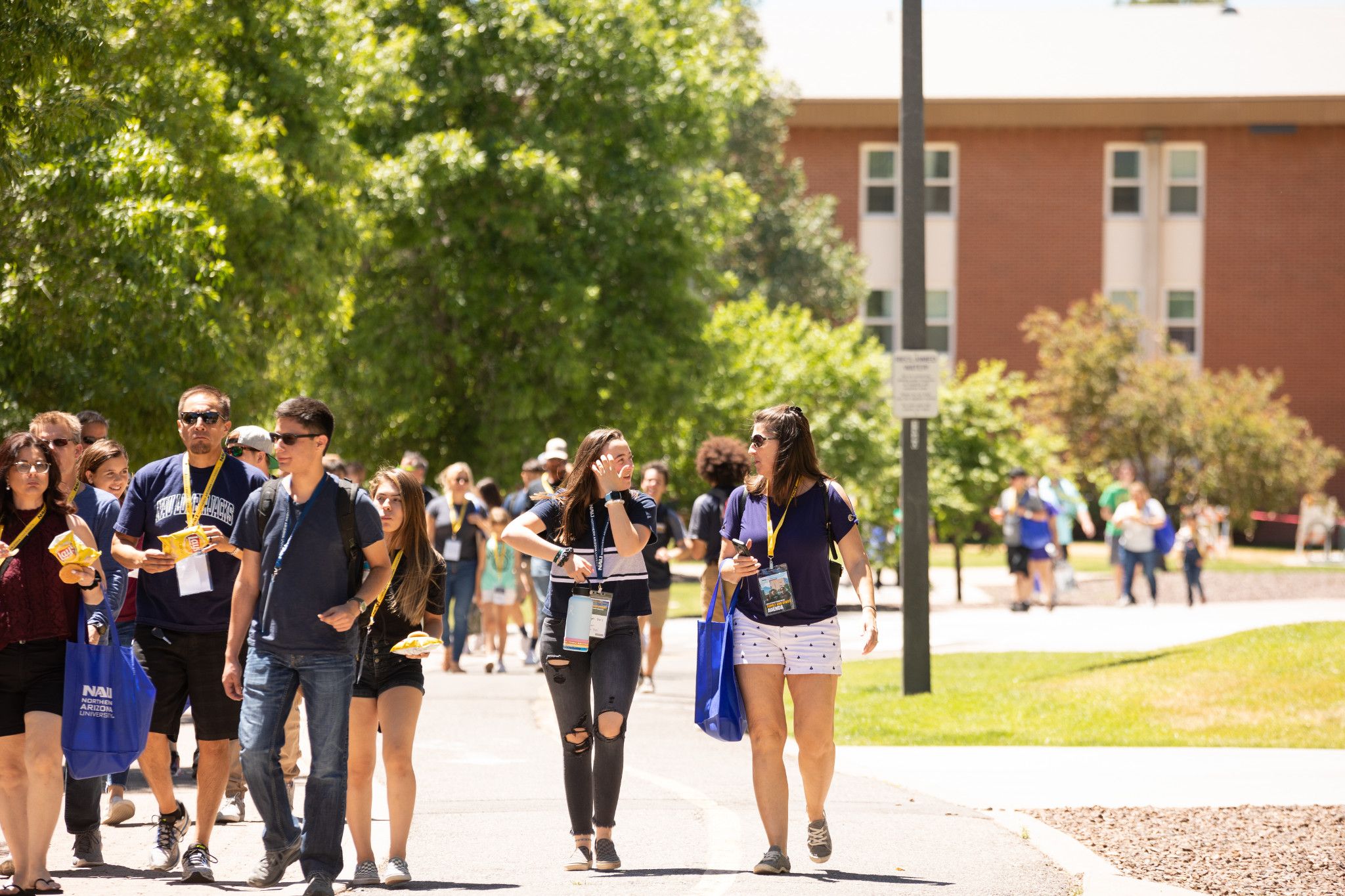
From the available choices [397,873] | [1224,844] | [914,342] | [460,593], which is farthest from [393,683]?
[460,593]

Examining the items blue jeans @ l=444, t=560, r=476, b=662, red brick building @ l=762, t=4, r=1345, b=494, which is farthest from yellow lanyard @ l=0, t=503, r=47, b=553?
red brick building @ l=762, t=4, r=1345, b=494

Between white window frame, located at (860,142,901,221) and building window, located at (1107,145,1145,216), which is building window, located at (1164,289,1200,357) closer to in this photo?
building window, located at (1107,145,1145,216)

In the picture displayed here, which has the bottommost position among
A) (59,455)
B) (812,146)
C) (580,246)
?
(59,455)

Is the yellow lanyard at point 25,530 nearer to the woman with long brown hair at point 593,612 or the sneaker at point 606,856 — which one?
the woman with long brown hair at point 593,612

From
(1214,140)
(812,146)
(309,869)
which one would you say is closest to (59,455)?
(309,869)

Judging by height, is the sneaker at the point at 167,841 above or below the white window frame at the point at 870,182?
below

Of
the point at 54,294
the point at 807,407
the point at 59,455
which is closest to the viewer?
the point at 59,455

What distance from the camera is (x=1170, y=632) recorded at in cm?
1789

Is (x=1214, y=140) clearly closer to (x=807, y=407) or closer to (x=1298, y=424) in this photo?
(x=1298, y=424)

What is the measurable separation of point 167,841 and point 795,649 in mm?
2827

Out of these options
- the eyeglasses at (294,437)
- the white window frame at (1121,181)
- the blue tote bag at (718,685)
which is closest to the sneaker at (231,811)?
the blue tote bag at (718,685)

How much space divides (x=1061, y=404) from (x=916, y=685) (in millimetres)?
27701

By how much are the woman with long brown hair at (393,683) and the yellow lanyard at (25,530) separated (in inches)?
52.6

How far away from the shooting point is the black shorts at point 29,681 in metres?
6.59
